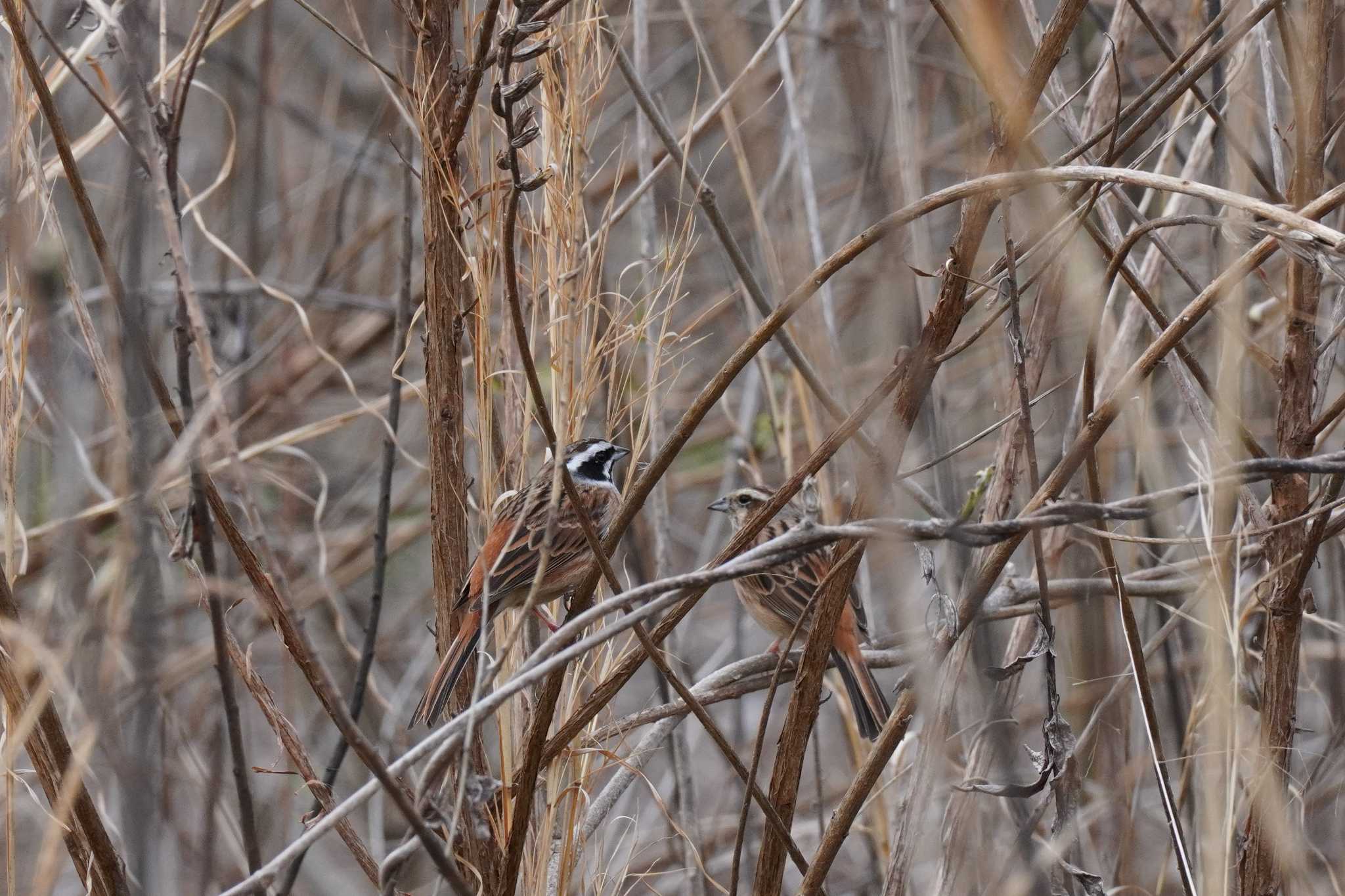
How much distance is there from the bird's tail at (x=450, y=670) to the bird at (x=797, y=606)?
1.38 metres

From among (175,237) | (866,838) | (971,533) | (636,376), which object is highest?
(175,237)

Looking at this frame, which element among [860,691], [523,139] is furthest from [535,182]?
[860,691]

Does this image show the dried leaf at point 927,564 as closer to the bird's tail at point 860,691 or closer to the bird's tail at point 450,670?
the bird's tail at point 450,670

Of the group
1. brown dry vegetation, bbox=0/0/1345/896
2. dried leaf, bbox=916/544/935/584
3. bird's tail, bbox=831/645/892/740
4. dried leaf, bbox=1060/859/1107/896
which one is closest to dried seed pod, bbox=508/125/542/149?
brown dry vegetation, bbox=0/0/1345/896

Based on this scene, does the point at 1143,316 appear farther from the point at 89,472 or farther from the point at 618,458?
the point at 89,472

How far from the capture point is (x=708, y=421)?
615 cm

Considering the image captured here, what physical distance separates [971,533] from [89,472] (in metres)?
2.46

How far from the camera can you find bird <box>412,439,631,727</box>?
2.34 meters

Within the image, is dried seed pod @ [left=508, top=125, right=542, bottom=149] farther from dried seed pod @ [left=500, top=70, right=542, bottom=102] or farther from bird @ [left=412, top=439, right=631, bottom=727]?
bird @ [left=412, top=439, right=631, bottom=727]

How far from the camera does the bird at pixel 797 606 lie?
361 centimetres

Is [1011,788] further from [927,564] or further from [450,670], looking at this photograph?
[450,670]

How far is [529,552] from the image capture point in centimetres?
341

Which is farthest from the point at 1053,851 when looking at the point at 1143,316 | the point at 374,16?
the point at 374,16

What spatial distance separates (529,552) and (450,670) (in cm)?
107
